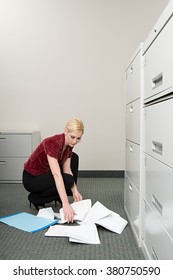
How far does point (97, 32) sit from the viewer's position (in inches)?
128

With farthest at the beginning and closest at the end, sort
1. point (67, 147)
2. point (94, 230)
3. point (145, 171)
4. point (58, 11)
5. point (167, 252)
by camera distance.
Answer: point (58, 11) < point (67, 147) < point (94, 230) < point (145, 171) < point (167, 252)

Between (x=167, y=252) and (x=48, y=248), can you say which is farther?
(x=48, y=248)

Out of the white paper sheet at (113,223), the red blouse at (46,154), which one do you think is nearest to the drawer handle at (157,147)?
the white paper sheet at (113,223)

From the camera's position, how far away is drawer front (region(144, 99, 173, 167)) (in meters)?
0.91

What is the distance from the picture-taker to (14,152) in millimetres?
3092

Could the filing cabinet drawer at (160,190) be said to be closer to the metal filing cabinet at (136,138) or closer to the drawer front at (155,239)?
the drawer front at (155,239)

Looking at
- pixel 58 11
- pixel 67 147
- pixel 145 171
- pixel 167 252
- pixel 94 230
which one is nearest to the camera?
pixel 167 252

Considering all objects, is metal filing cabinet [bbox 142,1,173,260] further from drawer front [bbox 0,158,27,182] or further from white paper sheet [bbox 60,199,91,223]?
drawer front [bbox 0,158,27,182]

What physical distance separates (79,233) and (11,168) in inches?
68.6

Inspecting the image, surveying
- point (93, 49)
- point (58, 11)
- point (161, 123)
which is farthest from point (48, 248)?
point (58, 11)

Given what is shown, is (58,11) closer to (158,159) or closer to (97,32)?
(97,32)

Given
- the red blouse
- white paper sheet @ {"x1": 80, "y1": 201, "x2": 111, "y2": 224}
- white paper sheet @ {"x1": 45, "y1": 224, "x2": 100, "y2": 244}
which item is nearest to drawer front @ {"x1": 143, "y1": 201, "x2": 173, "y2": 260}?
white paper sheet @ {"x1": 45, "y1": 224, "x2": 100, "y2": 244}

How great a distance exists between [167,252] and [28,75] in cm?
271

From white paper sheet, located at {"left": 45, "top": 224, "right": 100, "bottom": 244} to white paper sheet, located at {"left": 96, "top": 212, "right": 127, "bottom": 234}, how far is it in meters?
0.07
